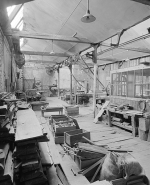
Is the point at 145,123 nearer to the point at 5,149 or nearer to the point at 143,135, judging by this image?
the point at 143,135

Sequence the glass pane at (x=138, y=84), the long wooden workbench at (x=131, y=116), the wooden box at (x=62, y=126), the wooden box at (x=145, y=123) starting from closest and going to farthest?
the wooden box at (x=62, y=126), the wooden box at (x=145, y=123), the long wooden workbench at (x=131, y=116), the glass pane at (x=138, y=84)

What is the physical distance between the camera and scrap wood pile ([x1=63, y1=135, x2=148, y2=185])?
240 cm

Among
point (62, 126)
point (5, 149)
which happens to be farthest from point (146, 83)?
point (5, 149)

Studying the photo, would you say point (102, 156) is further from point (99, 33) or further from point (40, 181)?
point (99, 33)

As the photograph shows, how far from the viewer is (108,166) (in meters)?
2.52

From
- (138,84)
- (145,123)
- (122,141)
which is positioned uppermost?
(138,84)

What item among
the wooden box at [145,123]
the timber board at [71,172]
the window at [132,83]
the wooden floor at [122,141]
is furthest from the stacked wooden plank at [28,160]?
the window at [132,83]

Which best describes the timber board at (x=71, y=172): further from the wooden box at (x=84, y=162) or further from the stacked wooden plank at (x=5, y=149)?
the stacked wooden plank at (x=5, y=149)

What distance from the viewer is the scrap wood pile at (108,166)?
2.40 metres

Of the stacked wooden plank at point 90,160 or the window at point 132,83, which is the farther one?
the window at point 132,83

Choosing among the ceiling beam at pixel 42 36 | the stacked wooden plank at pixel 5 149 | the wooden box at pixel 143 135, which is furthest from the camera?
the ceiling beam at pixel 42 36

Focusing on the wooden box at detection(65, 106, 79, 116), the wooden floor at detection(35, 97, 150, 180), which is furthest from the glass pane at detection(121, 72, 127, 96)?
the wooden box at detection(65, 106, 79, 116)

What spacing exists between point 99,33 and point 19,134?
248 inches

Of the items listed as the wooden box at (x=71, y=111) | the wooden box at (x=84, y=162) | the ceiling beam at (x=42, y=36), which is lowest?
the wooden box at (x=84, y=162)
